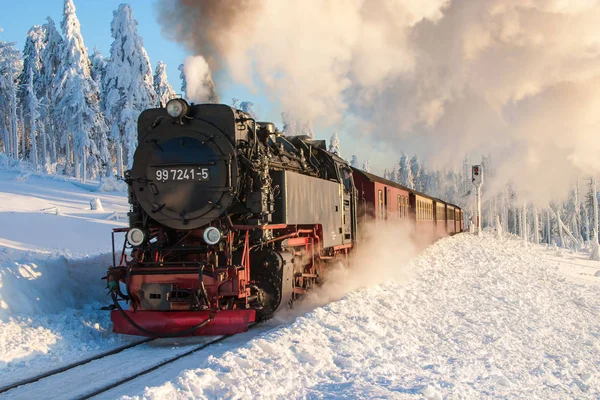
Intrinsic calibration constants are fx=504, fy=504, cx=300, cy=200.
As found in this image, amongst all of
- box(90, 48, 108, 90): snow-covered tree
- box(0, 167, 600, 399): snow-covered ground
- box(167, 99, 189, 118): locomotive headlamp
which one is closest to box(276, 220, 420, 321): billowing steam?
box(0, 167, 600, 399): snow-covered ground

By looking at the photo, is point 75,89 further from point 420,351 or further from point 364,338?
point 420,351

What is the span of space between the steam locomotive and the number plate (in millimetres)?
15

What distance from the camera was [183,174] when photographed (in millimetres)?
7582

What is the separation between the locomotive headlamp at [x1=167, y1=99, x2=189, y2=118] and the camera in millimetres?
7617

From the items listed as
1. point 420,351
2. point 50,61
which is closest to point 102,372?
point 420,351

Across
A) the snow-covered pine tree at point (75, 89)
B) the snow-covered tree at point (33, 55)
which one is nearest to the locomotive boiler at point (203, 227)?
the snow-covered pine tree at point (75, 89)

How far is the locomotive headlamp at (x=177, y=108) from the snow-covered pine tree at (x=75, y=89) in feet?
114

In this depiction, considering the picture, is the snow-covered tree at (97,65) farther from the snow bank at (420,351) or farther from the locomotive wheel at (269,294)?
the locomotive wheel at (269,294)

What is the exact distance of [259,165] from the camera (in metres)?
7.74

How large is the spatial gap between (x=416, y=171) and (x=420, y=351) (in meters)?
84.6

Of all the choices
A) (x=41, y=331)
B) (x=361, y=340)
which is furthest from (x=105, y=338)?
(x=361, y=340)

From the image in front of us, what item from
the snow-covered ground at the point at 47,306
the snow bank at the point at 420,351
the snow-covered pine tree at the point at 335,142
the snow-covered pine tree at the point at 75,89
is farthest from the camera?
the snow-covered pine tree at the point at 335,142

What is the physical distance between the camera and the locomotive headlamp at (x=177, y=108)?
300 inches

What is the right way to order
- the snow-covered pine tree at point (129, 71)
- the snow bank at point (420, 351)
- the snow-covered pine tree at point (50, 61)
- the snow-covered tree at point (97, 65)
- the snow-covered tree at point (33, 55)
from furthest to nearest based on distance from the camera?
1. the snow-covered tree at point (97, 65)
2. the snow-covered tree at point (33, 55)
3. the snow-covered pine tree at point (50, 61)
4. the snow-covered pine tree at point (129, 71)
5. the snow bank at point (420, 351)
